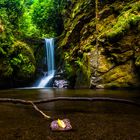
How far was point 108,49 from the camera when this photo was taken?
23328 mm

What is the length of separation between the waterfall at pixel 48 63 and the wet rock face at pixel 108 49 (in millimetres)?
2353

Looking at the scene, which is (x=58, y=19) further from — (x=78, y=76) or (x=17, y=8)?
(x=78, y=76)

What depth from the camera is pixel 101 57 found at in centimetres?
2359

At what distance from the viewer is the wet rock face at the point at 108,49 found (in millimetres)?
22219

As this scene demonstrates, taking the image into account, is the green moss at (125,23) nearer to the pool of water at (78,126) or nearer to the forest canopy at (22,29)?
the forest canopy at (22,29)

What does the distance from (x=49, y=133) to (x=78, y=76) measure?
63.7 feet

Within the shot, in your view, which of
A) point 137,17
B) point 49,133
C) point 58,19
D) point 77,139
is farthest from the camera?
point 58,19

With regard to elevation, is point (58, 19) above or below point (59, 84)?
above

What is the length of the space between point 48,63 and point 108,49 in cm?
950

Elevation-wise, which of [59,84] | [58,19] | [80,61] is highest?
[58,19]

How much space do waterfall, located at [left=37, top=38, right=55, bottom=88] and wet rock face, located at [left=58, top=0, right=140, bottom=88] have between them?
2.35 meters

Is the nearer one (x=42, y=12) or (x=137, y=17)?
(x=137, y=17)

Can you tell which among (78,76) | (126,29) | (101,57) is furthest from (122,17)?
(78,76)

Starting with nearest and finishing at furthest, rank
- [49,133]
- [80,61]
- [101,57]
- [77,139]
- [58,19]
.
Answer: [77,139], [49,133], [101,57], [80,61], [58,19]
